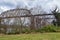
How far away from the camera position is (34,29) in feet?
37.6

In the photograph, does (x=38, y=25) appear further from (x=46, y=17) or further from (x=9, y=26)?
(x=9, y=26)

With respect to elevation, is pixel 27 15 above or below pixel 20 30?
above

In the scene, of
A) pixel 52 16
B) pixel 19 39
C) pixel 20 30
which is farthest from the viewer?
pixel 52 16

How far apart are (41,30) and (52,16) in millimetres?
1333

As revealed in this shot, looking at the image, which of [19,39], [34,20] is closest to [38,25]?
[34,20]

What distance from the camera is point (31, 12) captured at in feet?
39.5

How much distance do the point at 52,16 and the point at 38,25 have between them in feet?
3.72

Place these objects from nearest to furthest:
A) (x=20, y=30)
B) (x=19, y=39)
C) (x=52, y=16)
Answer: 1. (x=19, y=39)
2. (x=20, y=30)
3. (x=52, y=16)

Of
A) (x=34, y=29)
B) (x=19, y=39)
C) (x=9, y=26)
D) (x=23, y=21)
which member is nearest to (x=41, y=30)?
(x=34, y=29)

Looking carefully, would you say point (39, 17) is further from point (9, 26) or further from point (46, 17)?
point (9, 26)

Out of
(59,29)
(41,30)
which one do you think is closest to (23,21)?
(41,30)

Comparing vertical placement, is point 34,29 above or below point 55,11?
below

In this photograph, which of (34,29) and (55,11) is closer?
(34,29)

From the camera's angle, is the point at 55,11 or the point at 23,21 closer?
the point at 23,21
